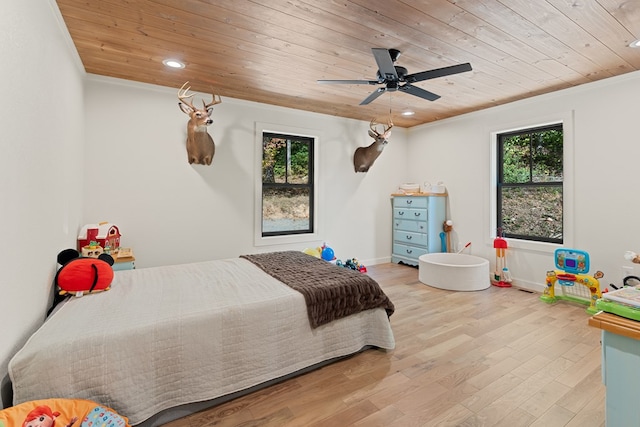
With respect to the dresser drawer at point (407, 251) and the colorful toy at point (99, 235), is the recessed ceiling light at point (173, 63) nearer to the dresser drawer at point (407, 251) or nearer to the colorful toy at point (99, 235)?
the colorful toy at point (99, 235)

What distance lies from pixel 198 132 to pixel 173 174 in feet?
2.05

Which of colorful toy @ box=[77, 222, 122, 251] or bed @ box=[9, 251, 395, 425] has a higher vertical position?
colorful toy @ box=[77, 222, 122, 251]

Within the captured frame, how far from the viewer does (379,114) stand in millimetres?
4875

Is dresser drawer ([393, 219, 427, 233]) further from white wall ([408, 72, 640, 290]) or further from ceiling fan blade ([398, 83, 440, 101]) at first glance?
ceiling fan blade ([398, 83, 440, 101])

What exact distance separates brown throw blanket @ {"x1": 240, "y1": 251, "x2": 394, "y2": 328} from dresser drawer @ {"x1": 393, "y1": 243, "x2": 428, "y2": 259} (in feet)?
8.86

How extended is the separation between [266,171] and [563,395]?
3934 mm

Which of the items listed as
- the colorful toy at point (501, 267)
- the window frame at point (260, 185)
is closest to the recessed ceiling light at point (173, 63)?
the window frame at point (260, 185)

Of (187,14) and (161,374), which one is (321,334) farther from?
(187,14)

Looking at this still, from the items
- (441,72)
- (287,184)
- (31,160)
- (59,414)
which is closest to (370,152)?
(287,184)

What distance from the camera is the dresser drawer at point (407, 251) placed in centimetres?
505

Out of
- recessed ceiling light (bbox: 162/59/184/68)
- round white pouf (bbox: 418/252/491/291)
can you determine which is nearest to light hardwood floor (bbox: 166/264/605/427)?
round white pouf (bbox: 418/252/491/291)

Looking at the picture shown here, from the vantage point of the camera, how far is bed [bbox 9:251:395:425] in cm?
146

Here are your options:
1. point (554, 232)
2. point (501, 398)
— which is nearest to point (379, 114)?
point (554, 232)

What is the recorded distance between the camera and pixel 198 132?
3.51 m
